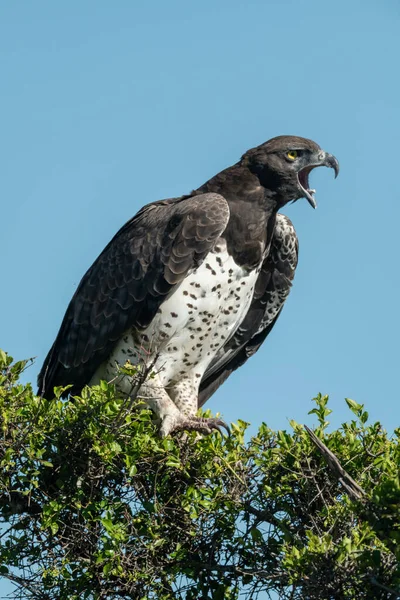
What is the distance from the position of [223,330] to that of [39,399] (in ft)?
8.39

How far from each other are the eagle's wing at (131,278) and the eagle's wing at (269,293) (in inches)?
36.9

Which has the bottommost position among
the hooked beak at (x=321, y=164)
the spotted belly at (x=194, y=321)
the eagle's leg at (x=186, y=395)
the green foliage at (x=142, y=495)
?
the green foliage at (x=142, y=495)

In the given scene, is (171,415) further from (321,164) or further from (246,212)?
(321,164)

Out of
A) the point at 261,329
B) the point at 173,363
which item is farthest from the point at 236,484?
the point at 261,329

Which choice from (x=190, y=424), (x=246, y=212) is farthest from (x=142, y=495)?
(x=246, y=212)

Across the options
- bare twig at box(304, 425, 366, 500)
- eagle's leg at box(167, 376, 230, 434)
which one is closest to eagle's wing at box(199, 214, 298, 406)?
eagle's leg at box(167, 376, 230, 434)

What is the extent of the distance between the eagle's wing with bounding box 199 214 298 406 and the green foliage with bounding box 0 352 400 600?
2.62 m

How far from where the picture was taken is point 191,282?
373 inches

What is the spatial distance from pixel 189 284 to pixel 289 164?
154 centimetres

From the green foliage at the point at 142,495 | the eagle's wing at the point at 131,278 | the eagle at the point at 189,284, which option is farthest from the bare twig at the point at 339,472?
the eagle's wing at the point at 131,278

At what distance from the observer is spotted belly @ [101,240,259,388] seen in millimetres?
9492

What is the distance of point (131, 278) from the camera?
384 inches

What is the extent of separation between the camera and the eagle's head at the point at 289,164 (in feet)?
33.1

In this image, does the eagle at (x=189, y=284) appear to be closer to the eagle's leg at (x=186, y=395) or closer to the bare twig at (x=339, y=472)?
the eagle's leg at (x=186, y=395)
